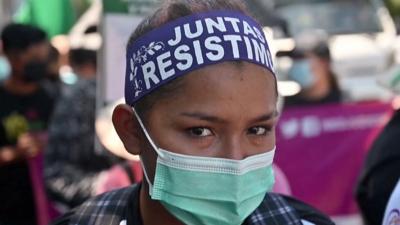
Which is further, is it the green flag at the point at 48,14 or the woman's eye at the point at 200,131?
the green flag at the point at 48,14

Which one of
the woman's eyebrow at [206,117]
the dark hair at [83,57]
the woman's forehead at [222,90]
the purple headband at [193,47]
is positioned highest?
the purple headband at [193,47]

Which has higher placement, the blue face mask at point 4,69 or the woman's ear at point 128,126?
the woman's ear at point 128,126

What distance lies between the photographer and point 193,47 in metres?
2.03

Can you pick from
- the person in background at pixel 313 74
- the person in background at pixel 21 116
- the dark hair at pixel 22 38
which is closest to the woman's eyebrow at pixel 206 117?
the person in background at pixel 21 116

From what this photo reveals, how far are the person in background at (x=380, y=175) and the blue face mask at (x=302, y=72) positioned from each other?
327 centimetres

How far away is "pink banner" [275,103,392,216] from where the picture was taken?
16.9 ft

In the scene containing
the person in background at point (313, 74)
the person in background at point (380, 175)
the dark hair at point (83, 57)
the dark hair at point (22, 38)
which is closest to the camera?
the person in background at point (380, 175)

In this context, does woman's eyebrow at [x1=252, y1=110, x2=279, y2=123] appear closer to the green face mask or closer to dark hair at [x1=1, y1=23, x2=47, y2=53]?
the green face mask

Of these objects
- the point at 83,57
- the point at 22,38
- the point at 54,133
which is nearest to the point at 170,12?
the point at 54,133

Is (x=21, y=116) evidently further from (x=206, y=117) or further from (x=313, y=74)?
(x=206, y=117)

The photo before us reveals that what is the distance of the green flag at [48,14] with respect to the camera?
6.64 meters

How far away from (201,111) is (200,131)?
0.14 ft

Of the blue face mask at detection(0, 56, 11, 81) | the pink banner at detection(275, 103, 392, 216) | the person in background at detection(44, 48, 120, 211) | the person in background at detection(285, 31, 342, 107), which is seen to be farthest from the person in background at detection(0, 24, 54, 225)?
the person in background at detection(285, 31, 342, 107)

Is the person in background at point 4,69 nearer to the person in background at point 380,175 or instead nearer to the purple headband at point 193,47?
the person in background at point 380,175
